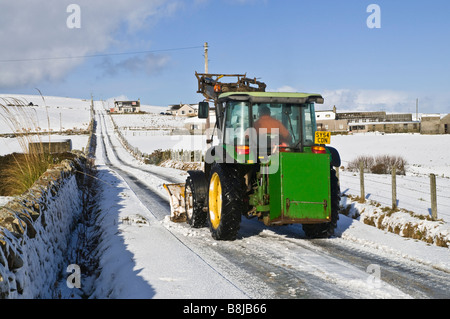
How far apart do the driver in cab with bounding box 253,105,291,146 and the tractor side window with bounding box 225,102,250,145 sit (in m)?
0.21

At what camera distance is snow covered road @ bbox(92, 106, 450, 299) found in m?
4.70

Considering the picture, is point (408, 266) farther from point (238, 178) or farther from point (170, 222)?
point (170, 222)

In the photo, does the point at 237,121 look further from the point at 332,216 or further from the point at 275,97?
the point at 332,216

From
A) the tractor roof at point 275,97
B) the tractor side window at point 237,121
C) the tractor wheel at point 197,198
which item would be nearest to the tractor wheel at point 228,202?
the tractor side window at point 237,121

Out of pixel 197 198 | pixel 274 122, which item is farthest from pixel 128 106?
pixel 274 122

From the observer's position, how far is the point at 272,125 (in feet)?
23.8

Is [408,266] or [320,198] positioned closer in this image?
[408,266]

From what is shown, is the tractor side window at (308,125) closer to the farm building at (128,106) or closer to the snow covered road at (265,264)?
the snow covered road at (265,264)

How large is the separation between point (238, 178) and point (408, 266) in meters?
3.00

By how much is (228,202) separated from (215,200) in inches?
33.6

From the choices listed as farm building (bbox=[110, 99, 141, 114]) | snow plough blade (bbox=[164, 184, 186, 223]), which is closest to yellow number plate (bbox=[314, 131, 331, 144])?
snow plough blade (bbox=[164, 184, 186, 223])

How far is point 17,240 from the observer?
3.92 m

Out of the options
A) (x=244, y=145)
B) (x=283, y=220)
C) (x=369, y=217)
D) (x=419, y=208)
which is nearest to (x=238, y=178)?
(x=244, y=145)

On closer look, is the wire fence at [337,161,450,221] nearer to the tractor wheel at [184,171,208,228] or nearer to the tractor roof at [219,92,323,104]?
the tractor roof at [219,92,323,104]
